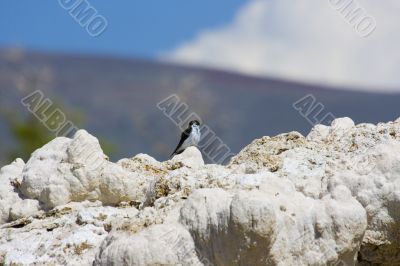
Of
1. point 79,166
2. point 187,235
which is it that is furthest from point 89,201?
point 187,235

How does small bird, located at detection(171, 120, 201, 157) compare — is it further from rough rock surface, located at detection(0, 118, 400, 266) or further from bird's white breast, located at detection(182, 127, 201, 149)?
rough rock surface, located at detection(0, 118, 400, 266)

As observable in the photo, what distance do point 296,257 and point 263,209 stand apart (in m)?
0.52

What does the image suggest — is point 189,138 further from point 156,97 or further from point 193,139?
point 156,97

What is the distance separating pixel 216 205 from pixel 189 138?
18.4 ft

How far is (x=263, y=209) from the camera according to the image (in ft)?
24.2

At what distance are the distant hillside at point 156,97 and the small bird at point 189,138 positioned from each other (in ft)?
157

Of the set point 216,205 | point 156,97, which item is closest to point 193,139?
point 216,205

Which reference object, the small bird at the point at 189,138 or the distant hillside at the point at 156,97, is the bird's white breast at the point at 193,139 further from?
the distant hillside at the point at 156,97

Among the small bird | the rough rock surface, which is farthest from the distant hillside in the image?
the rough rock surface

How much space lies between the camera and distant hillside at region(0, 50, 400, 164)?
89500 mm

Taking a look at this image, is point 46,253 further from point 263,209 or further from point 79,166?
point 263,209

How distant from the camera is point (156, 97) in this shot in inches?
4749

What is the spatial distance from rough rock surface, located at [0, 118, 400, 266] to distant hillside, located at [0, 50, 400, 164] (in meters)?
51.8

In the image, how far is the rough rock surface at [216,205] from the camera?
24.5 feet
